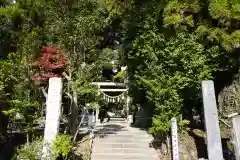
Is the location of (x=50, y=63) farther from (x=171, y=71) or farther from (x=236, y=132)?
(x=236, y=132)

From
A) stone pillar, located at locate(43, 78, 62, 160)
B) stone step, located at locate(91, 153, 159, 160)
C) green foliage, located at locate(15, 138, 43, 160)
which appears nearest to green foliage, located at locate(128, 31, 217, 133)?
stone step, located at locate(91, 153, 159, 160)

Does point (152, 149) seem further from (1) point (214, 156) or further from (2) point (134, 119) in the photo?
(2) point (134, 119)

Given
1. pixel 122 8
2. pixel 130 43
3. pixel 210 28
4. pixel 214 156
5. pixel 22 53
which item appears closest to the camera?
pixel 214 156

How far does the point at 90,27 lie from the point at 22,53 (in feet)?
7.89

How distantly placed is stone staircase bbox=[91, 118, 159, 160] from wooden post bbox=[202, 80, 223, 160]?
7.04ft

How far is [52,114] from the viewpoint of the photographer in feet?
23.9

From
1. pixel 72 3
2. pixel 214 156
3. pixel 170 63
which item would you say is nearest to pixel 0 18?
pixel 72 3

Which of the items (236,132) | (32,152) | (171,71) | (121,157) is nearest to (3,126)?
(32,152)

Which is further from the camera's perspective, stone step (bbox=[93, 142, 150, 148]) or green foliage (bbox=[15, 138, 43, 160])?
stone step (bbox=[93, 142, 150, 148])

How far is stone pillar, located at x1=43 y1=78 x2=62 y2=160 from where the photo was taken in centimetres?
703

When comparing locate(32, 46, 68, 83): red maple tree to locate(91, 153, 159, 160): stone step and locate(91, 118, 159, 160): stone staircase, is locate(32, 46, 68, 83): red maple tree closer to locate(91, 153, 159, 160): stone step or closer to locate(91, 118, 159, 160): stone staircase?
locate(91, 118, 159, 160): stone staircase

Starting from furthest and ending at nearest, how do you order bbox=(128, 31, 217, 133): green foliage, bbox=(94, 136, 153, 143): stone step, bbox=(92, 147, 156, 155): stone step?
bbox=(94, 136, 153, 143): stone step, bbox=(92, 147, 156, 155): stone step, bbox=(128, 31, 217, 133): green foliage

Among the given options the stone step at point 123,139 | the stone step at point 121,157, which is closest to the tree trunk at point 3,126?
the stone step at point 123,139

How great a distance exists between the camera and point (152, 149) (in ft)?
30.9
